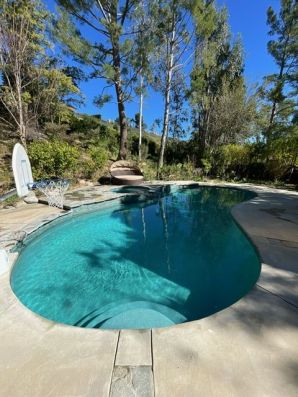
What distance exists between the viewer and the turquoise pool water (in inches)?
103

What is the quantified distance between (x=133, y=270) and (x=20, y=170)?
13.2 ft

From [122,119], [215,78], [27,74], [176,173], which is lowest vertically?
[176,173]

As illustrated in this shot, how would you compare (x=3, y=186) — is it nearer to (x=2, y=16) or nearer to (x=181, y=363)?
(x=2, y=16)

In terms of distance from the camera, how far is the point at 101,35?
32.4ft

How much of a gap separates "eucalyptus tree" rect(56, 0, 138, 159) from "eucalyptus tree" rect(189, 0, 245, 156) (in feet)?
11.9

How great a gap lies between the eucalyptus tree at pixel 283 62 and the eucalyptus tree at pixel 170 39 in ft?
18.1

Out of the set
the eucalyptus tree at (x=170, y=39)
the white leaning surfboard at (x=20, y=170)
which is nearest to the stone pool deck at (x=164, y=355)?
the white leaning surfboard at (x=20, y=170)

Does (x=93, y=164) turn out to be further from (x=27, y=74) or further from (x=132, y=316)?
(x=132, y=316)

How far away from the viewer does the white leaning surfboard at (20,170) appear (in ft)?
17.0

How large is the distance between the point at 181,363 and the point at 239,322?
66 cm

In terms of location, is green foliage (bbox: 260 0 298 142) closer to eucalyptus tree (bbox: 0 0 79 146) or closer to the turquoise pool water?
the turquoise pool water

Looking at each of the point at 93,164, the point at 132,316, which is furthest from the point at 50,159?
the point at 132,316

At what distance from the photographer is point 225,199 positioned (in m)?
7.67

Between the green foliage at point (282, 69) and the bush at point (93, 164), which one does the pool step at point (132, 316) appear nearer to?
the bush at point (93, 164)
